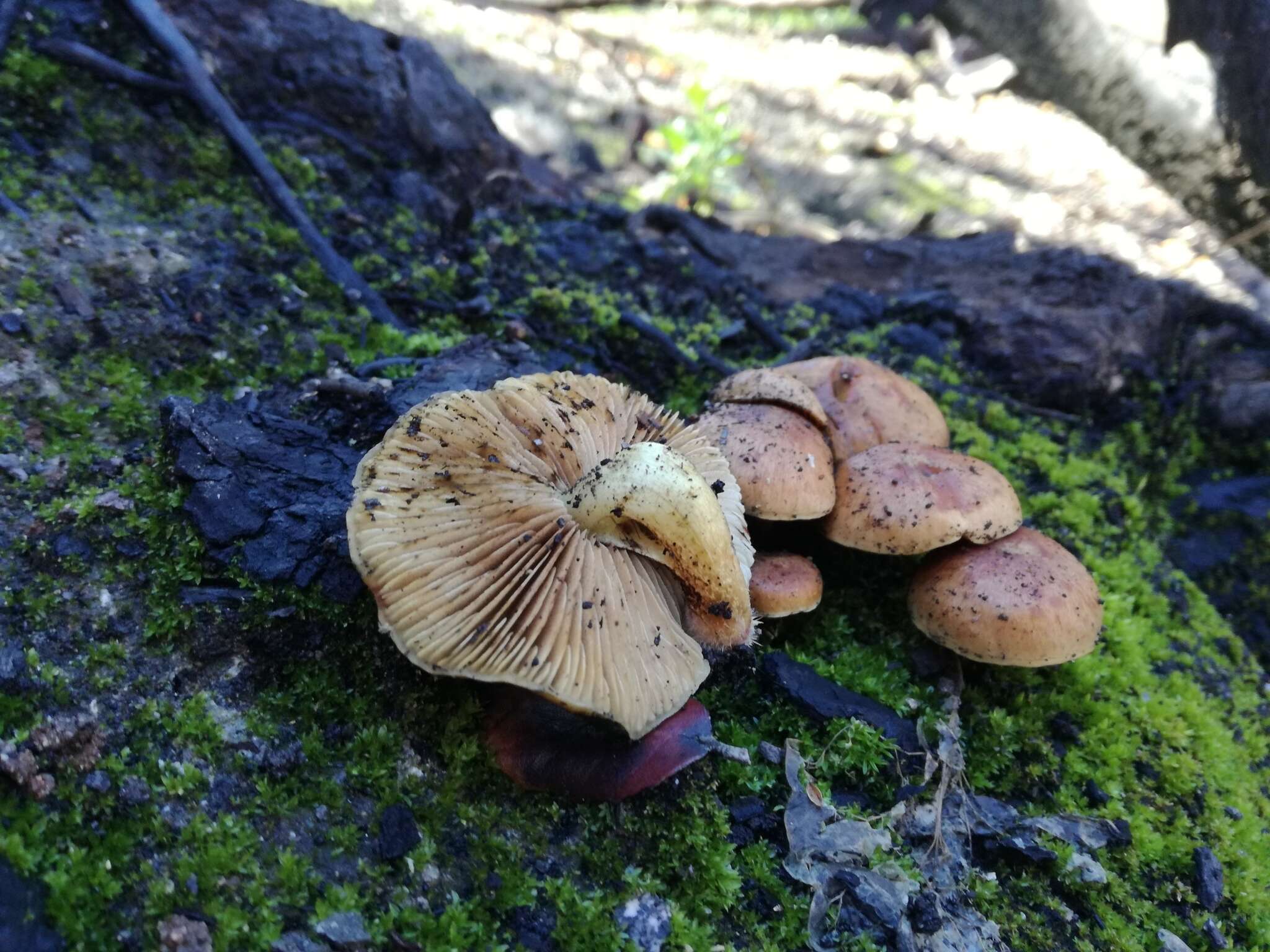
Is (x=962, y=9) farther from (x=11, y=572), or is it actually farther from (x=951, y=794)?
(x=11, y=572)

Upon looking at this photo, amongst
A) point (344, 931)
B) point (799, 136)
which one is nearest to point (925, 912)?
point (344, 931)

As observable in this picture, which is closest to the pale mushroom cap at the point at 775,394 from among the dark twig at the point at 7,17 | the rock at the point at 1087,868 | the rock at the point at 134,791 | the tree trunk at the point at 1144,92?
the rock at the point at 1087,868

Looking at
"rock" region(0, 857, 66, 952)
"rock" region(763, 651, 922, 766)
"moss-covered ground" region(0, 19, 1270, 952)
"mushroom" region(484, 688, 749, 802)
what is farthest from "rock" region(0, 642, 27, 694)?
"rock" region(763, 651, 922, 766)

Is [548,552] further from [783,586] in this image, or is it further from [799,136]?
[799,136]

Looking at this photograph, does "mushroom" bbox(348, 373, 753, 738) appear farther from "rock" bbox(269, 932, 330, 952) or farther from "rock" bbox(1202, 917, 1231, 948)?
"rock" bbox(1202, 917, 1231, 948)

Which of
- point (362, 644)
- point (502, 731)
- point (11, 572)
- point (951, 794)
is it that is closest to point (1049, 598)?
point (951, 794)

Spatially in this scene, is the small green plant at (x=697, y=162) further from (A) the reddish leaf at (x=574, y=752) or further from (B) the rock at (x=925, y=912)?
(B) the rock at (x=925, y=912)
